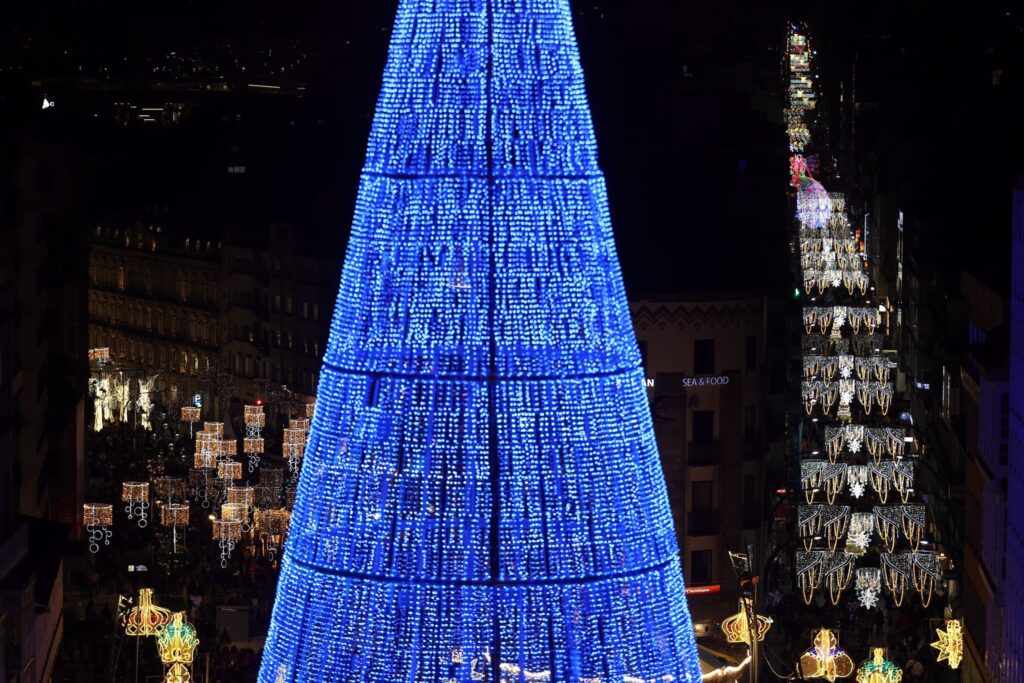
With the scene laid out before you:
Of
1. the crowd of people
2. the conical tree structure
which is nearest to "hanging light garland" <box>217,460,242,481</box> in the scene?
the crowd of people

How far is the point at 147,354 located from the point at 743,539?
231 ft

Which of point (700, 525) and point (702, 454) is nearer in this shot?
point (700, 525)

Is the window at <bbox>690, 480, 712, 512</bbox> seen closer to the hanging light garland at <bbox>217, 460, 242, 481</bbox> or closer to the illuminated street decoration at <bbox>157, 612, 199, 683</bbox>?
the hanging light garland at <bbox>217, 460, 242, 481</bbox>

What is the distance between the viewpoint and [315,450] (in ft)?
69.8

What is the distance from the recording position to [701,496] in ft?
209

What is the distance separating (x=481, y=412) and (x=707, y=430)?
43.8 meters

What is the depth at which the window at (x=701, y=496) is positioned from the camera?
208 feet

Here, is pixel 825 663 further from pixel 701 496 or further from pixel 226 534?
pixel 226 534

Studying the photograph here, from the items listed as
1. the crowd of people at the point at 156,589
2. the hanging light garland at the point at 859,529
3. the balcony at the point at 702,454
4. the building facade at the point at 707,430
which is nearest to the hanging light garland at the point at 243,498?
the crowd of people at the point at 156,589

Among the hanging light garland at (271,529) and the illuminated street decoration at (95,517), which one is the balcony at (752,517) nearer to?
the hanging light garland at (271,529)

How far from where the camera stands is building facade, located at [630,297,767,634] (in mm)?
62812

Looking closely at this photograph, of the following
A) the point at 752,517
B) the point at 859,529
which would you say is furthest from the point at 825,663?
the point at 752,517

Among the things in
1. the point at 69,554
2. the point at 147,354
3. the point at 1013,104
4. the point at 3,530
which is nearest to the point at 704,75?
the point at 1013,104

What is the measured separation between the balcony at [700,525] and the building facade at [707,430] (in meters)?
0.02
